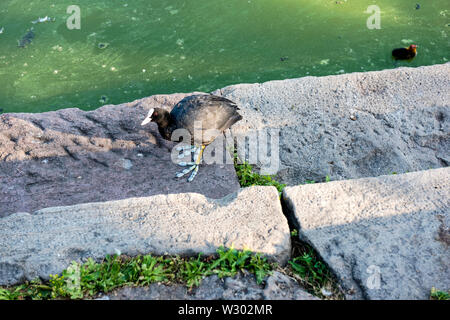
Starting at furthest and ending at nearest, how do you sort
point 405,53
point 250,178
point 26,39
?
point 26,39 → point 405,53 → point 250,178

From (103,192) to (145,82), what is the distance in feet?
7.67

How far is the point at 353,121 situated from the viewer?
3.83 m

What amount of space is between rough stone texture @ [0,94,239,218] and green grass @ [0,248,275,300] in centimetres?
94

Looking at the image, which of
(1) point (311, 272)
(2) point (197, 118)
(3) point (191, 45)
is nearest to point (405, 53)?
(3) point (191, 45)

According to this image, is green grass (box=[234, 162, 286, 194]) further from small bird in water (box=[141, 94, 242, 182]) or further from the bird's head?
the bird's head

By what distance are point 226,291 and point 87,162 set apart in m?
2.01

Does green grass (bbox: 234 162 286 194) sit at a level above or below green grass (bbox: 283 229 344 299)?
below

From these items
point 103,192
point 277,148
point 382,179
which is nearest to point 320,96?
point 277,148

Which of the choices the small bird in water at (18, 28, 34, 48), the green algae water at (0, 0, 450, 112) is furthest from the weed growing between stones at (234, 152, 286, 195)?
the small bird in water at (18, 28, 34, 48)

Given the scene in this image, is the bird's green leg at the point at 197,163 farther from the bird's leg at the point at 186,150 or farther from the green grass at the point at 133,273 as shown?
the green grass at the point at 133,273

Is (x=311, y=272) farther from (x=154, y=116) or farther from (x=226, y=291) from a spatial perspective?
(x=154, y=116)

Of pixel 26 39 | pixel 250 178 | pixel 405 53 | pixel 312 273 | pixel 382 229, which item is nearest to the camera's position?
pixel 312 273

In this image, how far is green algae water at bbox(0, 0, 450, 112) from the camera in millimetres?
5211

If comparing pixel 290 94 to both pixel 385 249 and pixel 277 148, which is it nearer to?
pixel 277 148
